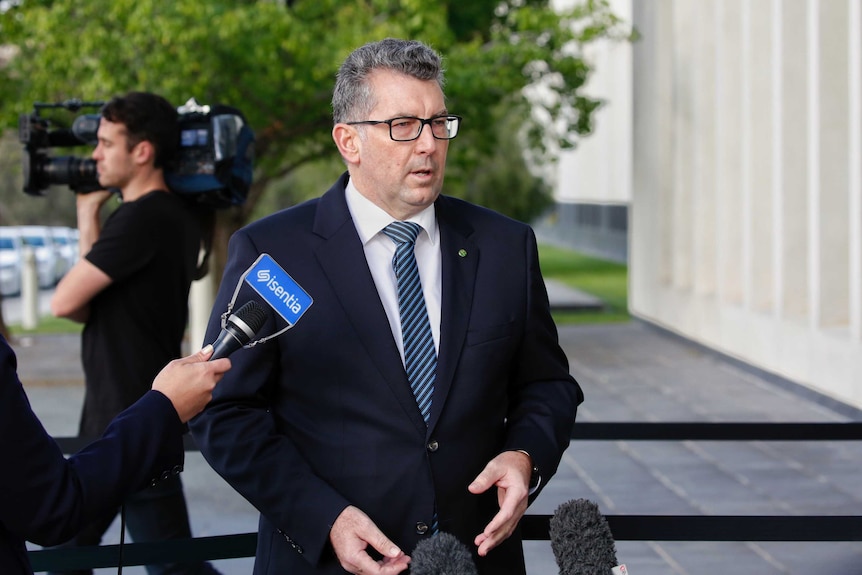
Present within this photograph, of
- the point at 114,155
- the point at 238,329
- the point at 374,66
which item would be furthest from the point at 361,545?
the point at 114,155

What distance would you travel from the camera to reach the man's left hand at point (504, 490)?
2.69 m

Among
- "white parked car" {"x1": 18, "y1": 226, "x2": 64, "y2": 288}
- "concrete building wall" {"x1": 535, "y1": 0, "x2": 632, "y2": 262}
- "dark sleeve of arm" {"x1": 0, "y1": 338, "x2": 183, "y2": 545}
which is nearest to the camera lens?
"dark sleeve of arm" {"x1": 0, "y1": 338, "x2": 183, "y2": 545}

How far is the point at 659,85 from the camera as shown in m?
20.4

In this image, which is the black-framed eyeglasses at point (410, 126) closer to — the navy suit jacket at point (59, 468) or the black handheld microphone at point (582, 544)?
the navy suit jacket at point (59, 468)

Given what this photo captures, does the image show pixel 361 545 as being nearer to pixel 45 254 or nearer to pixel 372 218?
pixel 372 218

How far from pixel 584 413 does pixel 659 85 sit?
9353mm

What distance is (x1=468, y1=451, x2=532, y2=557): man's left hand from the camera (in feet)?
8.84

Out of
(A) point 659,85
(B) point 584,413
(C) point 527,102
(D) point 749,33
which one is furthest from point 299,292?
(A) point 659,85

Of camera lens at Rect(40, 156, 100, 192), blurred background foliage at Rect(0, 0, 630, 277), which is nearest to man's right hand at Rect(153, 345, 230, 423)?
camera lens at Rect(40, 156, 100, 192)

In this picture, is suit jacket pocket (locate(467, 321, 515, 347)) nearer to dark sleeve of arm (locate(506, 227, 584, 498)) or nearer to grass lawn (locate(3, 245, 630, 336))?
dark sleeve of arm (locate(506, 227, 584, 498))

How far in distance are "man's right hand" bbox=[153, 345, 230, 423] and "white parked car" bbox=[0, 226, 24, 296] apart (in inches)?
1241

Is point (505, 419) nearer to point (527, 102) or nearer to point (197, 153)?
point (197, 153)

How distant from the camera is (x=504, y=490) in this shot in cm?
275

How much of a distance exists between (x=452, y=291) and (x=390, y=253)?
0.56 feet
